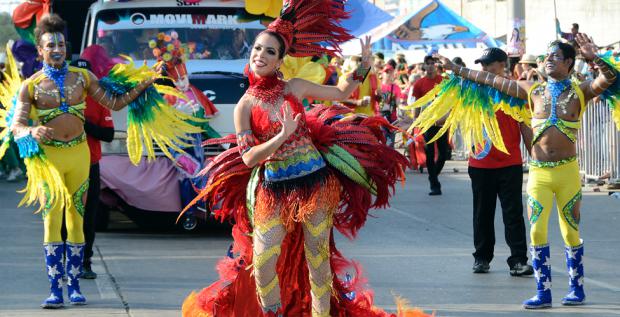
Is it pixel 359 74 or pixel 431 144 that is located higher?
pixel 359 74

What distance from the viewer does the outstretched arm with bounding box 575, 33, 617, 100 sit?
763 centimetres

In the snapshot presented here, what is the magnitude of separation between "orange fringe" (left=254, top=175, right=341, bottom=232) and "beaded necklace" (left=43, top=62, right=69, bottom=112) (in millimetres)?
2283

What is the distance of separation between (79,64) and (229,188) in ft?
9.97

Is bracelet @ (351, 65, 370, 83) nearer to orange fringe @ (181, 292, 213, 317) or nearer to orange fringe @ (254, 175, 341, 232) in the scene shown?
orange fringe @ (254, 175, 341, 232)

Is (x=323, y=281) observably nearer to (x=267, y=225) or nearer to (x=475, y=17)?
(x=267, y=225)

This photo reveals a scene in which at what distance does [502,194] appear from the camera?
9.71 meters

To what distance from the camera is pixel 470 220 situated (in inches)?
522

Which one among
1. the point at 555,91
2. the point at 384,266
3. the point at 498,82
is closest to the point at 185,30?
the point at 384,266

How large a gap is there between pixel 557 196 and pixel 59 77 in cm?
358

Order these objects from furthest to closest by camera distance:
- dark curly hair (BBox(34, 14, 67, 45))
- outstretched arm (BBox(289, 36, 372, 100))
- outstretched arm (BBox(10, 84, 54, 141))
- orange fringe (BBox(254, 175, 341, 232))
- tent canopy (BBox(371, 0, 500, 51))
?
tent canopy (BBox(371, 0, 500, 51))
dark curly hair (BBox(34, 14, 67, 45))
outstretched arm (BBox(10, 84, 54, 141))
outstretched arm (BBox(289, 36, 372, 100))
orange fringe (BBox(254, 175, 341, 232))

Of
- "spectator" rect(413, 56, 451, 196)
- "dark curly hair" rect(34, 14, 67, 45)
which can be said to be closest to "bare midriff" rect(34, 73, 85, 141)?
"dark curly hair" rect(34, 14, 67, 45)

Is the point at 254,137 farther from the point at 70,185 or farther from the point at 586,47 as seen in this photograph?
the point at 586,47

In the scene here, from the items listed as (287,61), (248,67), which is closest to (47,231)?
(248,67)

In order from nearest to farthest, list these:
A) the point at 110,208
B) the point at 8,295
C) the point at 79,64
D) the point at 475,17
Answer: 1. the point at 8,295
2. the point at 79,64
3. the point at 110,208
4. the point at 475,17
